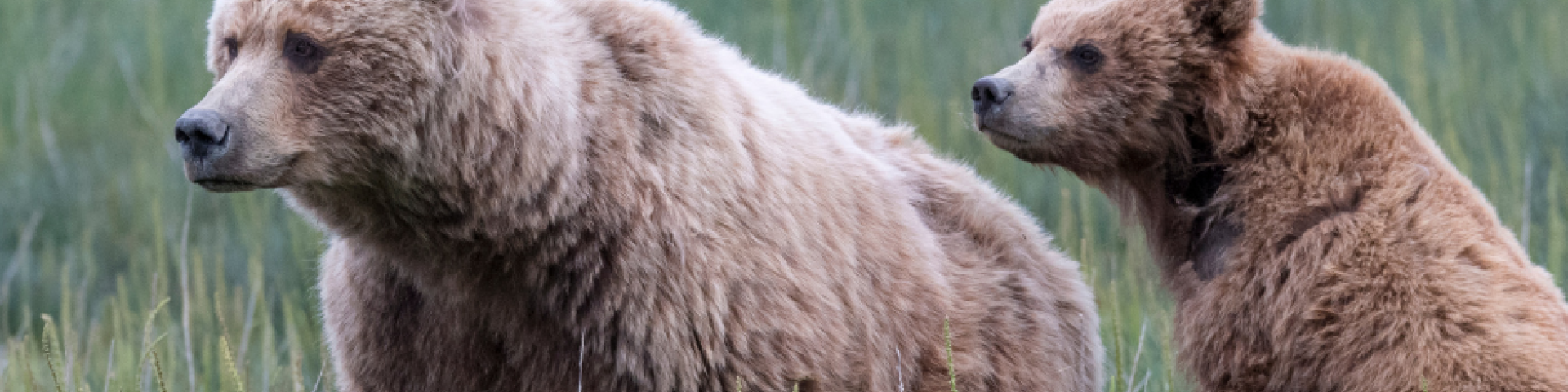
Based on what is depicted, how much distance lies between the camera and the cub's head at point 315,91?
3326mm

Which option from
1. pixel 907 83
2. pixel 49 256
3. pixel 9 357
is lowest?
pixel 49 256

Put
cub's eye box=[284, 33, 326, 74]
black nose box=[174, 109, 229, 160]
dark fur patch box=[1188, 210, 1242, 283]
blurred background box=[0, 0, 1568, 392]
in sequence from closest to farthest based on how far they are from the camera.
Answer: black nose box=[174, 109, 229, 160], cub's eye box=[284, 33, 326, 74], dark fur patch box=[1188, 210, 1242, 283], blurred background box=[0, 0, 1568, 392]

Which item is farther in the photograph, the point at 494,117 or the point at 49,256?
the point at 49,256

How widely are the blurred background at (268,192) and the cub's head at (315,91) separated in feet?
6.54

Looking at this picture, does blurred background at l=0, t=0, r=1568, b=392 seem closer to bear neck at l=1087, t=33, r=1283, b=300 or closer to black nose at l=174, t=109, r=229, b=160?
bear neck at l=1087, t=33, r=1283, b=300

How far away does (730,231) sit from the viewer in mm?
3732

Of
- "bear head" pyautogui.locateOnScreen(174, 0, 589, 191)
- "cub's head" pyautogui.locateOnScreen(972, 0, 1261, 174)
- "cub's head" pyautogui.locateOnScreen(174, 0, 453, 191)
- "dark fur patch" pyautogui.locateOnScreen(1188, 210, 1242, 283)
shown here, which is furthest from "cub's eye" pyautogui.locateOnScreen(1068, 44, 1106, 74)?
"cub's head" pyautogui.locateOnScreen(174, 0, 453, 191)

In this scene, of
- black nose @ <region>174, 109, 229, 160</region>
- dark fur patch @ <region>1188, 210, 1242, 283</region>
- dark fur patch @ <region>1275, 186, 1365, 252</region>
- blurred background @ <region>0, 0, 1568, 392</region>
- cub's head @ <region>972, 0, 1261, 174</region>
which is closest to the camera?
black nose @ <region>174, 109, 229, 160</region>

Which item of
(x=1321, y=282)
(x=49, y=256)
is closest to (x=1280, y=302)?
(x=1321, y=282)

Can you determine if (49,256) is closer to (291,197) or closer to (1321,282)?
(291,197)

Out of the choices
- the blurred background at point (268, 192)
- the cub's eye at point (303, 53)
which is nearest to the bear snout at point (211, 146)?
the cub's eye at point (303, 53)

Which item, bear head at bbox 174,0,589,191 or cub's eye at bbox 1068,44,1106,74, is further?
cub's eye at bbox 1068,44,1106,74

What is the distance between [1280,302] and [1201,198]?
0.41 metres

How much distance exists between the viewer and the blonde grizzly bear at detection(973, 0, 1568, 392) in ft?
11.3
